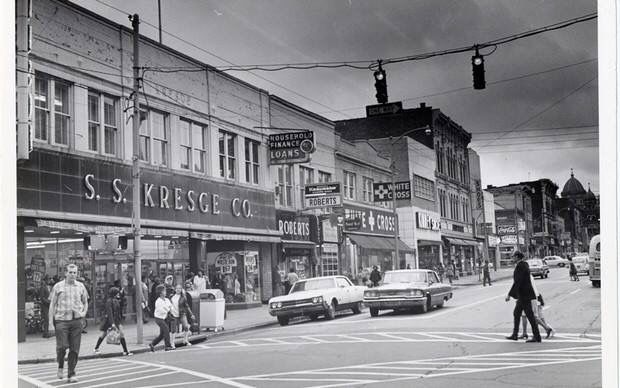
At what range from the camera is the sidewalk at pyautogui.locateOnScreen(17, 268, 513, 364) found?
1065 centimetres

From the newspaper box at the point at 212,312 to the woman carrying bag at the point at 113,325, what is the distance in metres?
3.47

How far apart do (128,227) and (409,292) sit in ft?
21.9

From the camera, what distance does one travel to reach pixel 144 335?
15.8 meters

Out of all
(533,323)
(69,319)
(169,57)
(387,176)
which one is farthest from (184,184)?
(533,323)

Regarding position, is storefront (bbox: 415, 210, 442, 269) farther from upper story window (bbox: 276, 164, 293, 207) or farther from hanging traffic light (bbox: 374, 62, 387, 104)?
hanging traffic light (bbox: 374, 62, 387, 104)

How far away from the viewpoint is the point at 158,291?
604 inches

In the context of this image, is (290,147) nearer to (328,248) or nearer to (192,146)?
(192,146)

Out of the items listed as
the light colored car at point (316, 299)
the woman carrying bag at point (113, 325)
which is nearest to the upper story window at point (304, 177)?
the light colored car at point (316, 299)

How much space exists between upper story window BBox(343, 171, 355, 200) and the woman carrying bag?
5699mm

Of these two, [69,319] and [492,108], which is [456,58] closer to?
[492,108]

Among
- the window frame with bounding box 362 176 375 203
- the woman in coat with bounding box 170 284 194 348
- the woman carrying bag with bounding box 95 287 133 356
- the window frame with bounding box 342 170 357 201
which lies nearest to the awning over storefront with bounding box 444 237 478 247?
the window frame with bounding box 362 176 375 203

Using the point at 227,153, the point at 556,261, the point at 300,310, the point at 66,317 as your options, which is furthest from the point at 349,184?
the point at 66,317

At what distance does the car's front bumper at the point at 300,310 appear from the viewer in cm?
1814

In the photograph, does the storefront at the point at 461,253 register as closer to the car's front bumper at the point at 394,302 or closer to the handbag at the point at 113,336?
the car's front bumper at the point at 394,302
